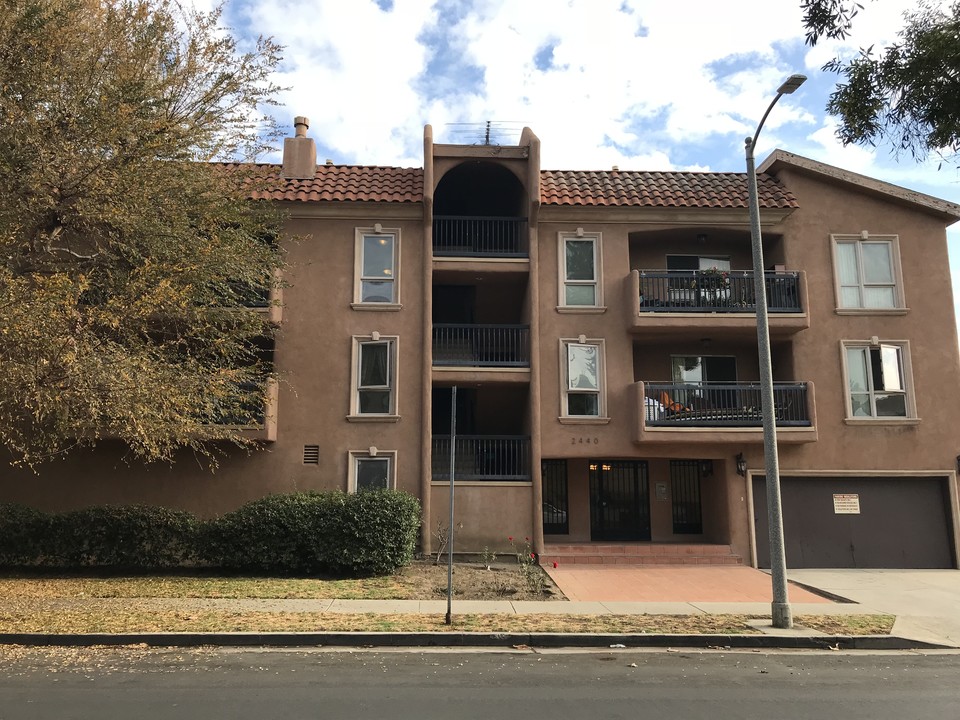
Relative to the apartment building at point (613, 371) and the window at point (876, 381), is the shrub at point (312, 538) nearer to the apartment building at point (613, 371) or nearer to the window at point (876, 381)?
the apartment building at point (613, 371)

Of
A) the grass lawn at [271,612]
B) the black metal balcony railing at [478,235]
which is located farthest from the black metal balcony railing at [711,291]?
the grass lawn at [271,612]

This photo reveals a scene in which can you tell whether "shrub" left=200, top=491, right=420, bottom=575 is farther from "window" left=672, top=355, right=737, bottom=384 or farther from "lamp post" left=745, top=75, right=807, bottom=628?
"window" left=672, top=355, right=737, bottom=384

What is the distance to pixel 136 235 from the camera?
11945mm

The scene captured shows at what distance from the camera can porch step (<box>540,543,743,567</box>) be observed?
51.8ft

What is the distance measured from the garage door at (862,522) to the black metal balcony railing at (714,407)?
5.25 feet

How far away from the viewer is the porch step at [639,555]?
1579 cm

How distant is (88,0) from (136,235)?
400cm

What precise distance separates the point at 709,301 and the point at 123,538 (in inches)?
562

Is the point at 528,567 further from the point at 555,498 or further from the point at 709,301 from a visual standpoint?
the point at 709,301

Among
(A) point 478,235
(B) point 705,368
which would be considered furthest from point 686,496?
(A) point 478,235

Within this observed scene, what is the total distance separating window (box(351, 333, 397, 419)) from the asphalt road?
845 centimetres

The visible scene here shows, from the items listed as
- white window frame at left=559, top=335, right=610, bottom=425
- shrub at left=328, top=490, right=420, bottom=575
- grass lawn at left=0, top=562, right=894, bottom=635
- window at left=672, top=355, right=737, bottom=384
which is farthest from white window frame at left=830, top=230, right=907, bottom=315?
shrub at left=328, top=490, right=420, bottom=575

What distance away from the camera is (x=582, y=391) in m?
17.0

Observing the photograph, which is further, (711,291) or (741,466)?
(711,291)
